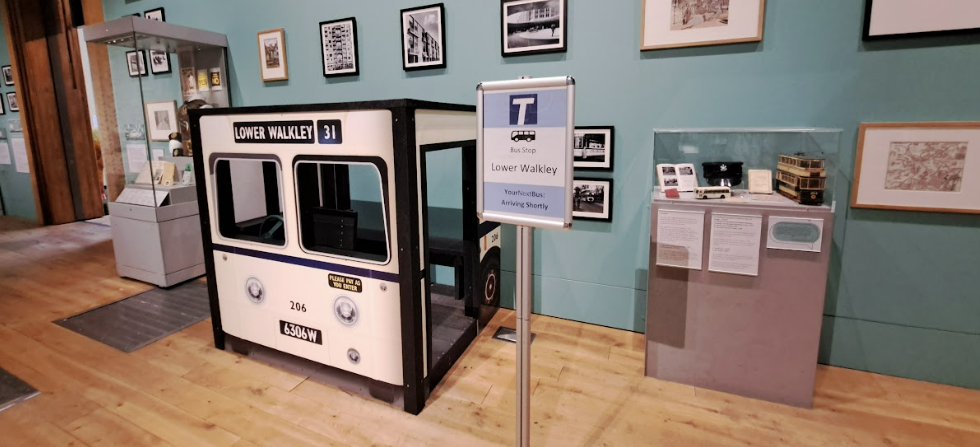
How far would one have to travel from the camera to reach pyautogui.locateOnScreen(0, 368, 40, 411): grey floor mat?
226 centimetres

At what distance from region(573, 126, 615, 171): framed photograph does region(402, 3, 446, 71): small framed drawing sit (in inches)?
41.3

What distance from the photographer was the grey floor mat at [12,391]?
226 centimetres

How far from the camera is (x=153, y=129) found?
452cm

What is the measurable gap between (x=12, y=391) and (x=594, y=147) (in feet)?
10.7

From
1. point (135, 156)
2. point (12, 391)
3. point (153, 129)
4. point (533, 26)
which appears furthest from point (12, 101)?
point (533, 26)

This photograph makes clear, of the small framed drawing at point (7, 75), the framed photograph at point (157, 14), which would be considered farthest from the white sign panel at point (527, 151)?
the small framed drawing at point (7, 75)

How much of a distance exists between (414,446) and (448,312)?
1.11 metres

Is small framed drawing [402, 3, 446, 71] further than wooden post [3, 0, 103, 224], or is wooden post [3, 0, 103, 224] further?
wooden post [3, 0, 103, 224]

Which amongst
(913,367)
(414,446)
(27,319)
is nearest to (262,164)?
(27,319)

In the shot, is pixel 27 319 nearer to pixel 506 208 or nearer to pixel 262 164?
pixel 262 164

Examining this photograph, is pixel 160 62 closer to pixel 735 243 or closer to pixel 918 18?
pixel 735 243

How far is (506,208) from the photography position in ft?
4.89

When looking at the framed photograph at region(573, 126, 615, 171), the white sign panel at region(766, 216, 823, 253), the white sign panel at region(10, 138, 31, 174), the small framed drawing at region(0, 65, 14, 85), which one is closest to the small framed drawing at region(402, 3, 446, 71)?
the framed photograph at region(573, 126, 615, 171)

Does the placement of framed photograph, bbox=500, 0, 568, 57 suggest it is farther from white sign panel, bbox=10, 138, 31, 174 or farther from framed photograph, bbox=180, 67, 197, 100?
white sign panel, bbox=10, 138, 31, 174
